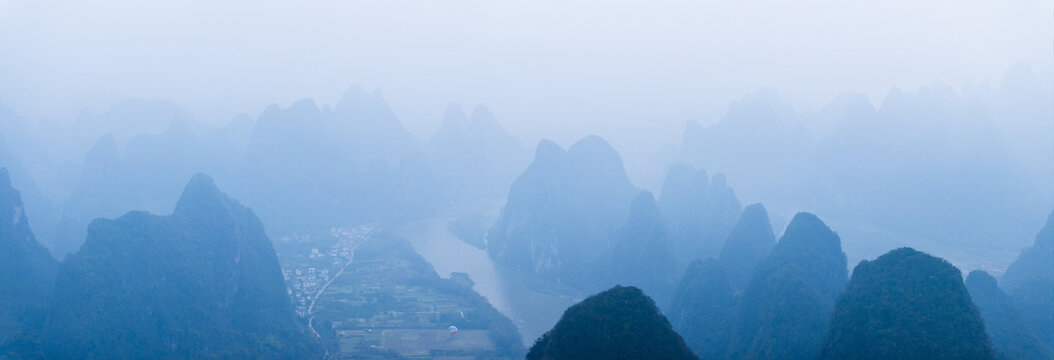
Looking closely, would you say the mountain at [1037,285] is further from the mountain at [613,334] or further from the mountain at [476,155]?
the mountain at [476,155]

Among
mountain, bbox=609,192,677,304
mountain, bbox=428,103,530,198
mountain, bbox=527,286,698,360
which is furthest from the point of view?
mountain, bbox=428,103,530,198

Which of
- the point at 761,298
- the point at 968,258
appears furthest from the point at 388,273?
the point at 968,258

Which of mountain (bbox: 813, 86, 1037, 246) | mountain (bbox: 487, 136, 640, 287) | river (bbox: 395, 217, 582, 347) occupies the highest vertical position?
mountain (bbox: 813, 86, 1037, 246)

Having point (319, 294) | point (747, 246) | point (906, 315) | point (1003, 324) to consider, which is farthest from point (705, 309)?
point (319, 294)

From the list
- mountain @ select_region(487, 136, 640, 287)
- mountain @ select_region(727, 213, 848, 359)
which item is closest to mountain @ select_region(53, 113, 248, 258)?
mountain @ select_region(487, 136, 640, 287)

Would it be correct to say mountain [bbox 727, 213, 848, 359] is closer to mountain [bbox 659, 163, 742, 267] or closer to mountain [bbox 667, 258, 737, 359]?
mountain [bbox 667, 258, 737, 359]
